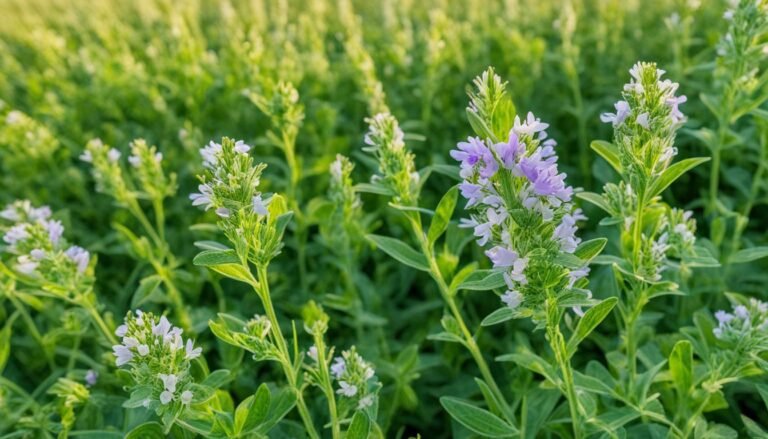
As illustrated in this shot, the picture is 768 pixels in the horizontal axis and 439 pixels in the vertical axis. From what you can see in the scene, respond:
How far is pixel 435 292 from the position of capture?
3457mm

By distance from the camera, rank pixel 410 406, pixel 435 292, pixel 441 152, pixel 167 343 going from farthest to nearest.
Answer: pixel 441 152
pixel 435 292
pixel 410 406
pixel 167 343

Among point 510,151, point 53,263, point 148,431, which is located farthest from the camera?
point 53,263

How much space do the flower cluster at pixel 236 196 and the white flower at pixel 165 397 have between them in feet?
1.44

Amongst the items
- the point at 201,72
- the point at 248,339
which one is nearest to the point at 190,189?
the point at 201,72

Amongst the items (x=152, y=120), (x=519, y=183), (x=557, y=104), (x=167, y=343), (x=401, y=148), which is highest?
(x=152, y=120)

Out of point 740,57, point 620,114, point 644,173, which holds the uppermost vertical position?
point 740,57

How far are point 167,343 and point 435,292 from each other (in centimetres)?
182

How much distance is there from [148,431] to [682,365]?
1726 millimetres

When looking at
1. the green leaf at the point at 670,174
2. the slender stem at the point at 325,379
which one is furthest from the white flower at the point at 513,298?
the slender stem at the point at 325,379

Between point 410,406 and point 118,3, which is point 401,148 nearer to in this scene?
point 410,406

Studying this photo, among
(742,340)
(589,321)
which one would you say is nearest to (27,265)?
(589,321)

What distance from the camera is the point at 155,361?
184 centimetres

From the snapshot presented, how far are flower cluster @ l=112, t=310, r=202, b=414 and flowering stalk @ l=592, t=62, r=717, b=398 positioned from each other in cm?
131

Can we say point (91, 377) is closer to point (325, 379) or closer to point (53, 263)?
point (53, 263)
